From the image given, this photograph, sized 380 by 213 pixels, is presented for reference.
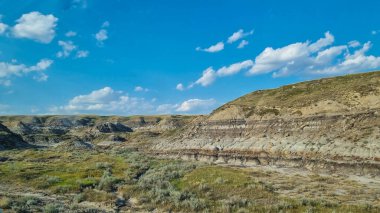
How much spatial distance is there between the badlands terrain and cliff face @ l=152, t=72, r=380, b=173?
18cm

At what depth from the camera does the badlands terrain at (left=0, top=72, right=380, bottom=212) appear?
27.8 m

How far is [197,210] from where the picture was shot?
84.9 feet

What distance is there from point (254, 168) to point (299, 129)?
40.5 feet

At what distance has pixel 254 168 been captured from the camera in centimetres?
5056

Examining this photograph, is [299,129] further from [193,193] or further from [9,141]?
[9,141]

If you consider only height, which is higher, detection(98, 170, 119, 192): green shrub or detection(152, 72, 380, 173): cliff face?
detection(152, 72, 380, 173): cliff face

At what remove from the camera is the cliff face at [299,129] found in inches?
1825

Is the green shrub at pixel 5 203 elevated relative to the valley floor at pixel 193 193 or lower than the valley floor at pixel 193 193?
elevated

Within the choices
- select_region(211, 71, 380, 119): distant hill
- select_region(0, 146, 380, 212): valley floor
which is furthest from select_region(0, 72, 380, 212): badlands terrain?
select_region(211, 71, 380, 119): distant hill

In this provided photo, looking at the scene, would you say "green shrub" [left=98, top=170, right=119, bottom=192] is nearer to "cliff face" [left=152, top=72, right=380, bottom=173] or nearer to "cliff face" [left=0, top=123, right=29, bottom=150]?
"cliff face" [left=152, top=72, right=380, bottom=173]

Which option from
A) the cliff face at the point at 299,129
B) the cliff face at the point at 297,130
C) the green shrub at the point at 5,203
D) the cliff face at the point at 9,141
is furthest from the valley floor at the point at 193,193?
the cliff face at the point at 9,141

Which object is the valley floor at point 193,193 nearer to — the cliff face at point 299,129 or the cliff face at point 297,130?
the cliff face at point 297,130

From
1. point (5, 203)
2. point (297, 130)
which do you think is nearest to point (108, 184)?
point (5, 203)

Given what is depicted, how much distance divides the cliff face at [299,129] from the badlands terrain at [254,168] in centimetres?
18
